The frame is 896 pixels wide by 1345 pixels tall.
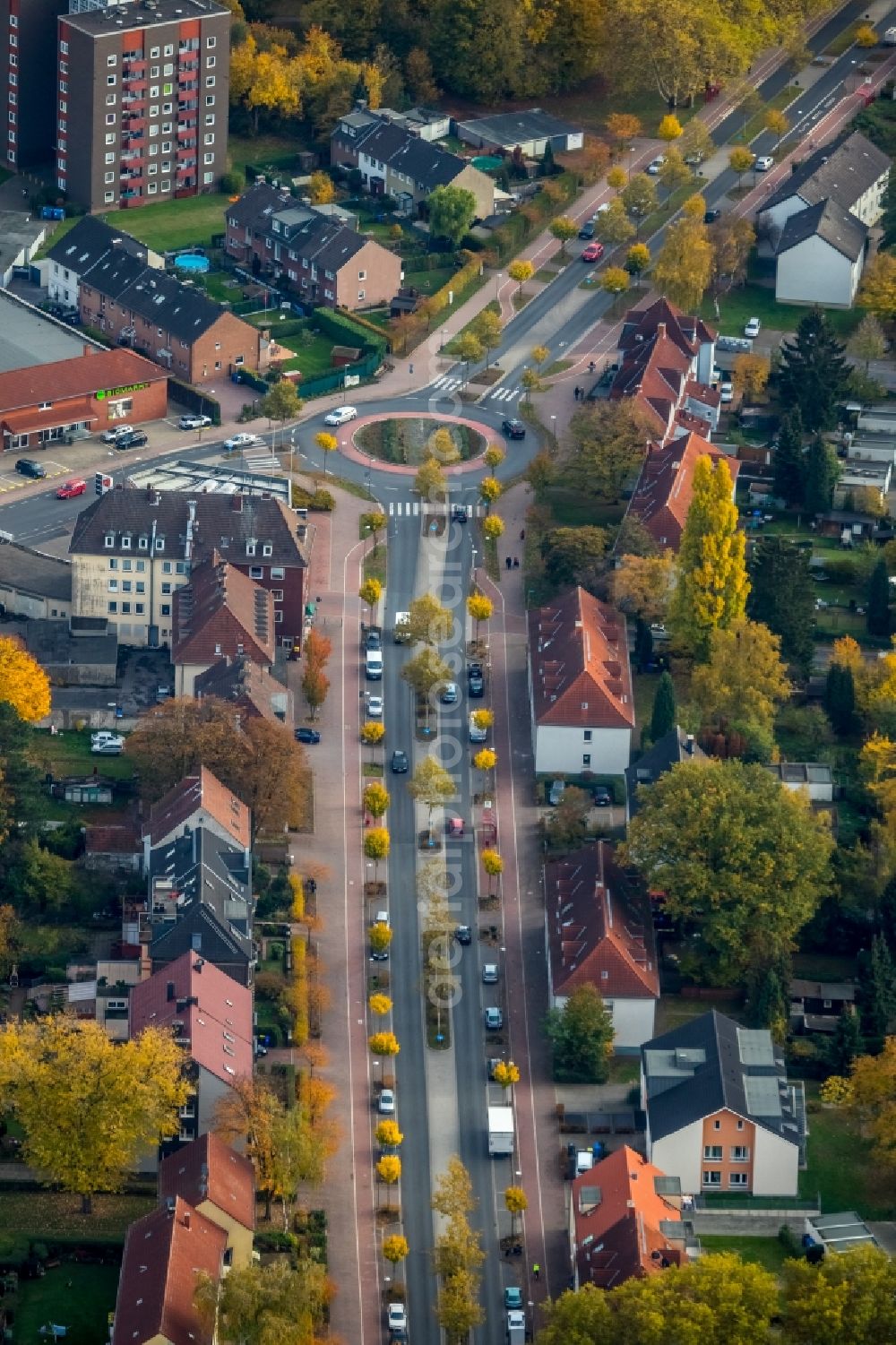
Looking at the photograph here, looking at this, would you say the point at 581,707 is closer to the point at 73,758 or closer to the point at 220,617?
the point at 220,617

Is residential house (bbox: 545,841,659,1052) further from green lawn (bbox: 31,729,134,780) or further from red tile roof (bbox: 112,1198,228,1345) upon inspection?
red tile roof (bbox: 112,1198,228,1345)

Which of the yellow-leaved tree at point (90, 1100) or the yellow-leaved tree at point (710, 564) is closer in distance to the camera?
the yellow-leaved tree at point (90, 1100)

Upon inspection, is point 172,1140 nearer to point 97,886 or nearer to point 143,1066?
point 143,1066

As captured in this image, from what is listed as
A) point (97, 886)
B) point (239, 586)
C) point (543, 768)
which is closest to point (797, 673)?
point (543, 768)

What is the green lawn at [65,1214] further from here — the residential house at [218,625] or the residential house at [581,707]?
the residential house at [581,707]

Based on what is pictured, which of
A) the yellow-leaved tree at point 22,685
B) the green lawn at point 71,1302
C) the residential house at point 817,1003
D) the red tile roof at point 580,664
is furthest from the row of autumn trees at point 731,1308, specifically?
the yellow-leaved tree at point 22,685

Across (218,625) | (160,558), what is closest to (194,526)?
(160,558)
